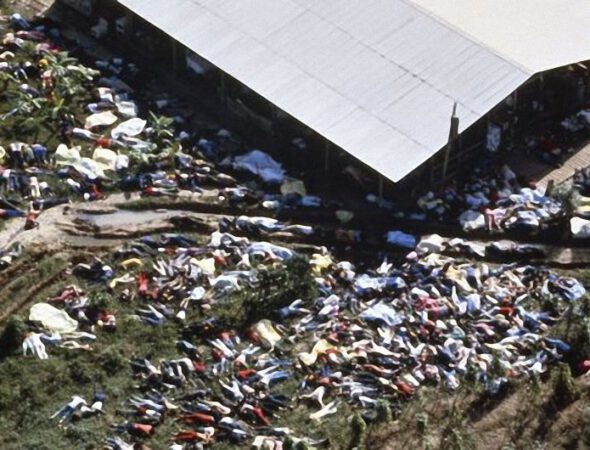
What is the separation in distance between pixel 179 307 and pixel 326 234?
16.1 feet

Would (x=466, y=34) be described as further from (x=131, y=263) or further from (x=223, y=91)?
(x=131, y=263)

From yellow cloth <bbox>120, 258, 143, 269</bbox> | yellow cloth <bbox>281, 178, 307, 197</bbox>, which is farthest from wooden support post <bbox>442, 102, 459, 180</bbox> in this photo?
yellow cloth <bbox>120, 258, 143, 269</bbox>

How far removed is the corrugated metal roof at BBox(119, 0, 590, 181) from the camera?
3525 cm

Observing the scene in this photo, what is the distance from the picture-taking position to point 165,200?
35562 mm

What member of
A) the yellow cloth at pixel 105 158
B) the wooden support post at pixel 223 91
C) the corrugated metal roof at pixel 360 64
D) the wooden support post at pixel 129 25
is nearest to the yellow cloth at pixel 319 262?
the corrugated metal roof at pixel 360 64

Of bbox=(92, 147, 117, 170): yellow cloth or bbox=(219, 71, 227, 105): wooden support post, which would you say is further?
bbox=(219, 71, 227, 105): wooden support post

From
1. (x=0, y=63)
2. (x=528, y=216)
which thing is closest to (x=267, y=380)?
(x=528, y=216)

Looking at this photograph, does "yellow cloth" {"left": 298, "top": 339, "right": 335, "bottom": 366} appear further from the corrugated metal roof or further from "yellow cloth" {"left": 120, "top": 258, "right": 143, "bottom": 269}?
the corrugated metal roof

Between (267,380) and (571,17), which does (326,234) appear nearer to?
(267,380)

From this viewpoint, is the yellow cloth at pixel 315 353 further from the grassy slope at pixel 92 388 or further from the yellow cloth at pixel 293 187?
the yellow cloth at pixel 293 187

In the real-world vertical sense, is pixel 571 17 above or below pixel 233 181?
above

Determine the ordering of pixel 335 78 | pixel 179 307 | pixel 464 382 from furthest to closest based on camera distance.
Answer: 1. pixel 335 78
2. pixel 179 307
3. pixel 464 382

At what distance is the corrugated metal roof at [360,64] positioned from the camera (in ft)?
116

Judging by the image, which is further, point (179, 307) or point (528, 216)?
point (528, 216)
